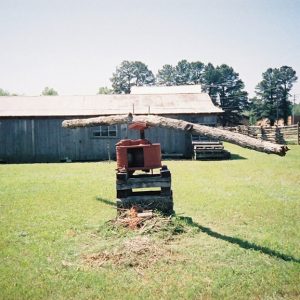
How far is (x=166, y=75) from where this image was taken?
111 m

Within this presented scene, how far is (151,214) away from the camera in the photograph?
6.61 metres

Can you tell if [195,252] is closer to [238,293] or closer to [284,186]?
[238,293]

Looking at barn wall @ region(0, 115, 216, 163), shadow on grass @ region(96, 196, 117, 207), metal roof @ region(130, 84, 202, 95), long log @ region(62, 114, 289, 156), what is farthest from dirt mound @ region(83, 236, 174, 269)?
metal roof @ region(130, 84, 202, 95)

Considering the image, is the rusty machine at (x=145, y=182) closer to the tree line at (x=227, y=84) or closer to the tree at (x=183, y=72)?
the tree line at (x=227, y=84)

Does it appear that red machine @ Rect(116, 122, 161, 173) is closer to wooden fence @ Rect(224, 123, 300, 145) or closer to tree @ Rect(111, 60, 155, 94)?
wooden fence @ Rect(224, 123, 300, 145)

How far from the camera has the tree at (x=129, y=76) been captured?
98.6 metres

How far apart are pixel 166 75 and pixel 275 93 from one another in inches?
1663

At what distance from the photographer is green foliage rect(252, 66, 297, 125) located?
7435 cm

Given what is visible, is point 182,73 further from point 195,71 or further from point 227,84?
point 227,84

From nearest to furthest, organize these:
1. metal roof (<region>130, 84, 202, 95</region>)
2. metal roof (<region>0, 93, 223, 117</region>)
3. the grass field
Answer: the grass field → metal roof (<region>0, 93, 223, 117</region>) → metal roof (<region>130, 84, 202, 95</region>)

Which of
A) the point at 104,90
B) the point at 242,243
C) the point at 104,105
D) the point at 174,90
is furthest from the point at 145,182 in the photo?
the point at 104,90

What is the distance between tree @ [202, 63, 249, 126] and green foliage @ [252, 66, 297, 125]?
4361mm

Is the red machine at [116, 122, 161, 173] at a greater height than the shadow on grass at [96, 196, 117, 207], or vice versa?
the red machine at [116, 122, 161, 173]

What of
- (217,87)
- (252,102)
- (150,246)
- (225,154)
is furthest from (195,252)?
(217,87)
